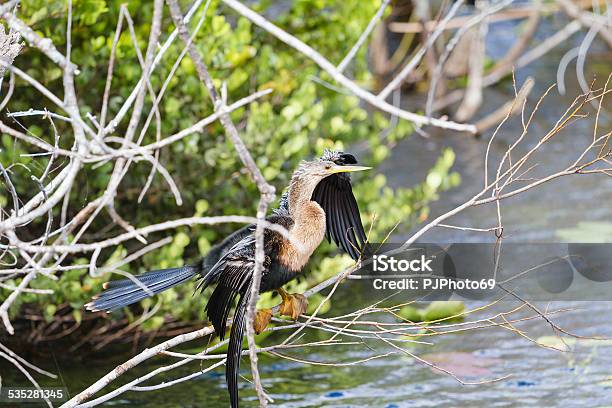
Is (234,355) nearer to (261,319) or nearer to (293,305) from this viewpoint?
(261,319)

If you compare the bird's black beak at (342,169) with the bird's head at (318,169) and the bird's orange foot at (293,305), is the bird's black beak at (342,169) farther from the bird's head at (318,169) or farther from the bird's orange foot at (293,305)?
the bird's orange foot at (293,305)

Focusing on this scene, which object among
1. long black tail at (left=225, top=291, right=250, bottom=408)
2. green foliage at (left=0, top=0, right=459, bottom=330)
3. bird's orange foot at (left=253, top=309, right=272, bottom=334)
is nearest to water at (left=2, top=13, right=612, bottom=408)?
green foliage at (left=0, top=0, right=459, bottom=330)

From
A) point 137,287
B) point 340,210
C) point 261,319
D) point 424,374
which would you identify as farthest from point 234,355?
point 424,374

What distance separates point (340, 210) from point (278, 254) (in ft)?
1.73

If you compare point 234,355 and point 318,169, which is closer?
point 234,355

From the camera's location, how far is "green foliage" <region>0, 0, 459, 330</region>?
4461 mm

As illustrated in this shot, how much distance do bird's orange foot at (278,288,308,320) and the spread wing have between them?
0.93 feet

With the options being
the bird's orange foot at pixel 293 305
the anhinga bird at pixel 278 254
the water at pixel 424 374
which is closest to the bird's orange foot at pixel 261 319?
the anhinga bird at pixel 278 254

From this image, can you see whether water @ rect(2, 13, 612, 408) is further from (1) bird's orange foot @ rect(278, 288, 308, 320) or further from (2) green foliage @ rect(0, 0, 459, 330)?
(1) bird's orange foot @ rect(278, 288, 308, 320)

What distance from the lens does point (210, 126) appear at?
495cm

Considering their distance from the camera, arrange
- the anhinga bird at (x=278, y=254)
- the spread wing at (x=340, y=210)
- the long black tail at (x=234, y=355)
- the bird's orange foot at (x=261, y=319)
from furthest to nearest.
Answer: the spread wing at (x=340, y=210) → the bird's orange foot at (x=261, y=319) → the anhinga bird at (x=278, y=254) → the long black tail at (x=234, y=355)

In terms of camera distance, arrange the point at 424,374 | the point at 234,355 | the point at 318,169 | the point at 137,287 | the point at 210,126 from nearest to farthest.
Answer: the point at 234,355 → the point at 318,169 → the point at 137,287 → the point at 424,374 → the point at 210,126

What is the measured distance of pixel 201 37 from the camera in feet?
15.5

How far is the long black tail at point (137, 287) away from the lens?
3361mm
